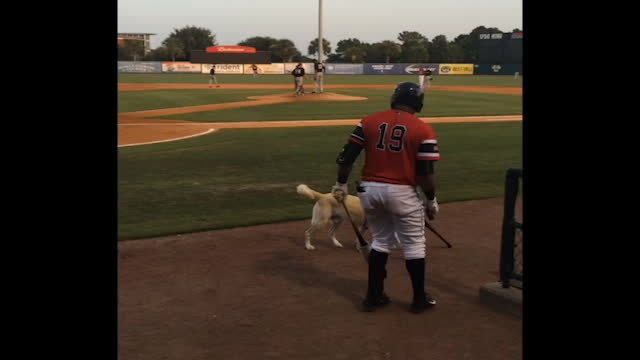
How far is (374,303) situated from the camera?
5422 millimetres

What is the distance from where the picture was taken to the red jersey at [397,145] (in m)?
5.00

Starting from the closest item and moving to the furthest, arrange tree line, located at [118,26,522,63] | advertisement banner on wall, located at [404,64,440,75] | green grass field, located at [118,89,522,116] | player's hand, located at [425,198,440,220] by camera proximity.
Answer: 1. player's hand, located at [425,198,440,220]
2. green grass field, located at [118,89,522,116]
3. advertisement banner on wall, located at [404,64,440,75]
4. tree line, located at [118,26,522,63]

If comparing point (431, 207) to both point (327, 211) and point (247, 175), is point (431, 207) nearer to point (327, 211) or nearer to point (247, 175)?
point (327, 211)

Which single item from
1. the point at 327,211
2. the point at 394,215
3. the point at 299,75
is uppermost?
the point at 299,75

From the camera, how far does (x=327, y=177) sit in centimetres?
1147

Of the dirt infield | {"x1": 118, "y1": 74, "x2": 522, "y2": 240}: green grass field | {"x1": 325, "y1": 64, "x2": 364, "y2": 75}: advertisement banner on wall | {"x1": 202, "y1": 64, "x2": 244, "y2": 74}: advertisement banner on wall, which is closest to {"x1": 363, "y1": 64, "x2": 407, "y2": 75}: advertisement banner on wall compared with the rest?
{"x1": 325, "y1": 64, "x2": 364, "y2": 75}: advertisement banner on wall

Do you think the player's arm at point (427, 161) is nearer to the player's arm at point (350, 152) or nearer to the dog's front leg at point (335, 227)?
the player's arm at point (350, 152)

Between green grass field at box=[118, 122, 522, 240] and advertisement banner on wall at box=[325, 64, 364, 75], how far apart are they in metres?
65.3

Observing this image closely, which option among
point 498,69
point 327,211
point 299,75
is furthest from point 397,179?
point 498,69

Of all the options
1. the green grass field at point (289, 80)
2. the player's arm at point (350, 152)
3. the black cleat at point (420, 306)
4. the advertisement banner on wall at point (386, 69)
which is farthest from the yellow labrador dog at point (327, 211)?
the advertisement banner on wall at point (386, 69)

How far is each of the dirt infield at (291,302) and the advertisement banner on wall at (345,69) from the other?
7614cm

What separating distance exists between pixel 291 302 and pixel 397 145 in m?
1.75

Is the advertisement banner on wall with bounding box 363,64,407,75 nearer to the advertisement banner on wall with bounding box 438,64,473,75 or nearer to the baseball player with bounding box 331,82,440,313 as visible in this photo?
the advertisement banner on wall with bounding box 438,64,473,75

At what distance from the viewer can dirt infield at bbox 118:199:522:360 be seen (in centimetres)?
461
